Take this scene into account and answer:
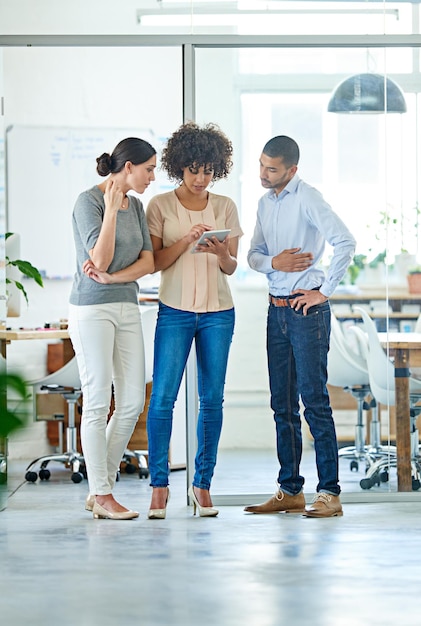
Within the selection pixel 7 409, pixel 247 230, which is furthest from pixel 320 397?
pixel 7 409

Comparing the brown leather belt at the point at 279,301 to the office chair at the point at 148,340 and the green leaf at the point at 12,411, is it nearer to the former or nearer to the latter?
the office chair at the point at 148,340

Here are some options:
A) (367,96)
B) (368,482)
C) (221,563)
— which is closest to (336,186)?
(367,96)

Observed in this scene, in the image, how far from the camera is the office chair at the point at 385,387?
13.2 feet

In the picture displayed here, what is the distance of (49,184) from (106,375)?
114 inches

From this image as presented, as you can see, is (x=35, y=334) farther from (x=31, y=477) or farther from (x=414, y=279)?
(x=414, y=279)

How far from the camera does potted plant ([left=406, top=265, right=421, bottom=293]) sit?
13.2 feet

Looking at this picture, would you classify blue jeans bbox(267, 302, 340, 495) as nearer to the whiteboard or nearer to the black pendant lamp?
the black pendant lamp

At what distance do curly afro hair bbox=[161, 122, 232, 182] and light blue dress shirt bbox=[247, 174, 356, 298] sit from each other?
0.26 m

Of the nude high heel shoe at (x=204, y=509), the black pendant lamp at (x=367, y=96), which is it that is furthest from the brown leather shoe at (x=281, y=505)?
the black pendant lamp at (x=367, y=96)

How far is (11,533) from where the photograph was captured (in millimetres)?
3328

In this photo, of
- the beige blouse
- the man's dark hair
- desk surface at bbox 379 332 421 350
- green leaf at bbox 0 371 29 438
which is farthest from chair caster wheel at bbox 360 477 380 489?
green leaf at bbox 0 371 29 438

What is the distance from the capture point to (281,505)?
145 inches

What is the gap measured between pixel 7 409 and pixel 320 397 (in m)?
2.97

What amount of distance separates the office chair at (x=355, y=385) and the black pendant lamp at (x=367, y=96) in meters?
0.90
